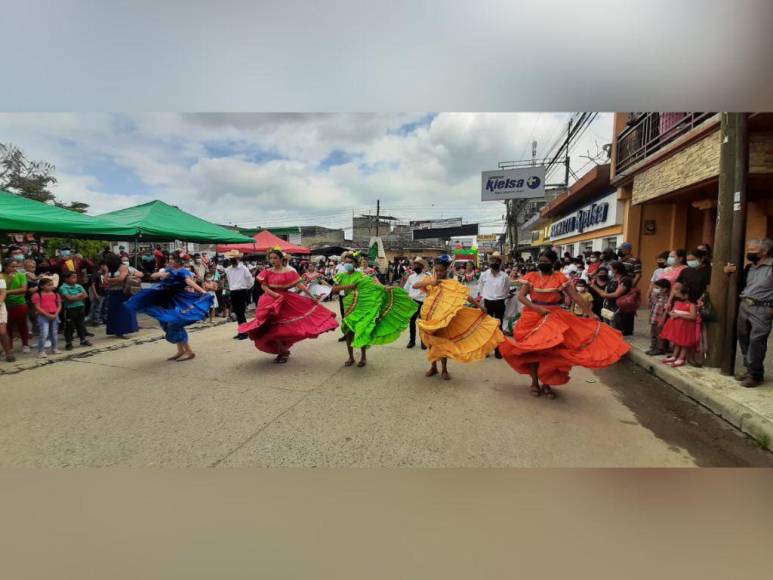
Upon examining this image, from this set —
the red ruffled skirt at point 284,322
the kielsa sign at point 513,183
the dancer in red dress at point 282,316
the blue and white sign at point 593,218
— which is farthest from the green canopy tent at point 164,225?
the kielsa sign at point 513,183

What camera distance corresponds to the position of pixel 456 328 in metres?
4.66

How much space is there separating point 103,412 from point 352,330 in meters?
2.89

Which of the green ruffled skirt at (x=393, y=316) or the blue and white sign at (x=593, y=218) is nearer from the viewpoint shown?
the green ruffled skirt at (x=393, y=316)

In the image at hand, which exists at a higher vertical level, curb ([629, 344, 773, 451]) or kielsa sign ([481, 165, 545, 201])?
kielsa sign ([481, 165, 545, 201])

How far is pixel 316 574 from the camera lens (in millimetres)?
1852

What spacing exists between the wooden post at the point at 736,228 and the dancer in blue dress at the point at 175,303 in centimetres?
721

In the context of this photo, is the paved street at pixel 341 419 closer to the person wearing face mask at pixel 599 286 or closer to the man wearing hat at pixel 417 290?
the man wearing hat at pixel 417 290

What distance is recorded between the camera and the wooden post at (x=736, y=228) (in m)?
4.69

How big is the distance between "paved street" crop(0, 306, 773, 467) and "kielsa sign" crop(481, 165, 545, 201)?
22.5 meters

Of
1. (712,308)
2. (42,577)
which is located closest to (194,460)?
(42,577)

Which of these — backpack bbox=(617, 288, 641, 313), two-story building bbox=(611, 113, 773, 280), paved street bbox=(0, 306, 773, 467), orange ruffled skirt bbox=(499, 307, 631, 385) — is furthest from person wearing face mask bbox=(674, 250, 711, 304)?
two-story building bbox=(611, 113, 773, 280)

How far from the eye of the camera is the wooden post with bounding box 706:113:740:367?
4793 millimetres

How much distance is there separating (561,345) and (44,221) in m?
8.16

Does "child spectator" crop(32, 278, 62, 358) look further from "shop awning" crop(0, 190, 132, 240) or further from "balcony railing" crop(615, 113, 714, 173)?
"balcony railing" crop(615, 113, 714, 173)
